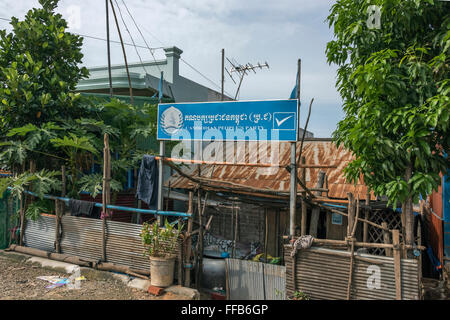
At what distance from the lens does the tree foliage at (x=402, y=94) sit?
482 centimetres

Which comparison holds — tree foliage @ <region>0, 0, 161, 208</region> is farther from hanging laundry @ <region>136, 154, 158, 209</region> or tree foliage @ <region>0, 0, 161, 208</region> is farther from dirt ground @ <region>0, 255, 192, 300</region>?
dirt ground @ <region>0, 255, 192, 300</region>

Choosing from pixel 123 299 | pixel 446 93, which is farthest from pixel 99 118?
pixel 446 93

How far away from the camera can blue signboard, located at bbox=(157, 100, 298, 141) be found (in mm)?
6234

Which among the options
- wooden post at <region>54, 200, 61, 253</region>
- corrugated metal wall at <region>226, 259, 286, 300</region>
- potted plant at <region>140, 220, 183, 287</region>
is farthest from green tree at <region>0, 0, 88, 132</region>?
corrugated metal wall at <region>226, 259, 286, 300</region>

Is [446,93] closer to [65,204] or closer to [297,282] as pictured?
[297,282]

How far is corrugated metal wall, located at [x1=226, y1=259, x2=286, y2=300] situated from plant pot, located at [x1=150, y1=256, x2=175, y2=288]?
5.02 ft

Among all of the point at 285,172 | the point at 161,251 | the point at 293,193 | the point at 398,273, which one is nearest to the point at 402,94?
the point at 293,193

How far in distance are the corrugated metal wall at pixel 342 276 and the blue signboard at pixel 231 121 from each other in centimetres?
214

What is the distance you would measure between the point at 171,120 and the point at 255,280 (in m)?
3.89

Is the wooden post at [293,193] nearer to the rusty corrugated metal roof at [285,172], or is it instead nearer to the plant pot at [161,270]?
the plant pot at [161,270]

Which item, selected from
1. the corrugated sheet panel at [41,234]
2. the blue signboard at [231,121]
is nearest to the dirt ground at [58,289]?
the corrugated sheet panel at [41,234]

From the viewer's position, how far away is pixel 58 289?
6539 millimetres
